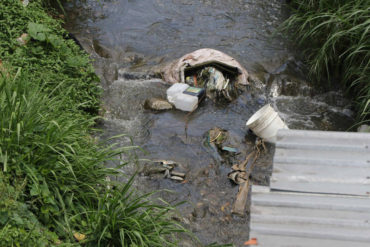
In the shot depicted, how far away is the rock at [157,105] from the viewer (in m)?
6.34

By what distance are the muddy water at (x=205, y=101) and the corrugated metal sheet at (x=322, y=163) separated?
178cm

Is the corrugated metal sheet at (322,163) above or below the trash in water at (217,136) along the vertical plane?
above

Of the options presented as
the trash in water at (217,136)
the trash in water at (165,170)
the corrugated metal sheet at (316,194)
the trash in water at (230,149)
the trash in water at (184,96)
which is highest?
the corrugated metal sheet at (316,194)

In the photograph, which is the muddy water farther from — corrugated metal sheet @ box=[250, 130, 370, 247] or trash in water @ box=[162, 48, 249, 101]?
corrugated metal sheet @ box=[250, 130, 370, 247]

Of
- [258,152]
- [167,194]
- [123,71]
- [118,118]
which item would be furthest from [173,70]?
[167,194]

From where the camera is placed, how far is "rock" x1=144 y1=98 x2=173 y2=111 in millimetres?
6336

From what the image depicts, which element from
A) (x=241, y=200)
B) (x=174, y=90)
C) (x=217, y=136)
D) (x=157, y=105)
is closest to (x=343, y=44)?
(x=217, y=136)

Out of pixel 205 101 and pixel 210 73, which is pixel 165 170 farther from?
pixel 210 73

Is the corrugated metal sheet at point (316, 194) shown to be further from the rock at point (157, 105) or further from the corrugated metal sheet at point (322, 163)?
the rock at point (157, 105)

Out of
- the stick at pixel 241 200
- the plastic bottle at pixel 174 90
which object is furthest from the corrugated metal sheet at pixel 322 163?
the plastic bottle at pixel 174 90

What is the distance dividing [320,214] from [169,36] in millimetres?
6187

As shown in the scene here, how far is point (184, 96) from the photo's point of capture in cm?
636

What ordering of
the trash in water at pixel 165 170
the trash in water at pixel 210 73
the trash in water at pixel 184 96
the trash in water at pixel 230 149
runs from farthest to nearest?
the trash in water at pixel 210 73
the trash in water at pixel 184 96
the trash in water at pixel 230 149
the trash in water at pixel 165 170

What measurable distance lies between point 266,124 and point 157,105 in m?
1.59
